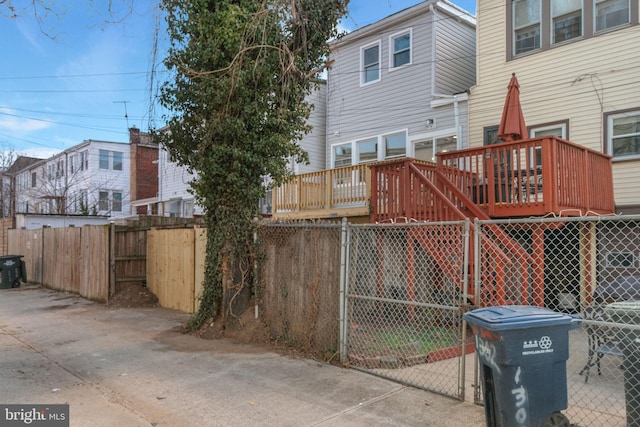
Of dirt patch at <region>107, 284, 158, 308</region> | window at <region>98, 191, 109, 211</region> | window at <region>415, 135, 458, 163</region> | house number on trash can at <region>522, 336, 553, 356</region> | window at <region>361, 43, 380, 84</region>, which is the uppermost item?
window at <region>361, 43, 380, 84</region>

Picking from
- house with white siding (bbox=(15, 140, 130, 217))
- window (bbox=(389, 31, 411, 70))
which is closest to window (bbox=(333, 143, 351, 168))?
window (bbox=(389, 31, 411, 70))

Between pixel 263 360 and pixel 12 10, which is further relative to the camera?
A: pixel 263 360

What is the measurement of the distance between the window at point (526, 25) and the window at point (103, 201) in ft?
89.9

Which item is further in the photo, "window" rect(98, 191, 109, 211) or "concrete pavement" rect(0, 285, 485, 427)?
"window" rect(98, 191, 109, 211)

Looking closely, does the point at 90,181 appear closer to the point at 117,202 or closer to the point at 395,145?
the point at 117,202

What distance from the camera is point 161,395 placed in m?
4.84

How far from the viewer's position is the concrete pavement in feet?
14.0

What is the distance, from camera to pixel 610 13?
384 inches

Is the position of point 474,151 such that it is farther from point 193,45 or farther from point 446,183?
point 193,45

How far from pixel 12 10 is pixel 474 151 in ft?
24.7

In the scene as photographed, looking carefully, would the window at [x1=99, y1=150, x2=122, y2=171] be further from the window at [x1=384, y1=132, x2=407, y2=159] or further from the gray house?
the window at [x1=384, y1=132, x2=407, y2=159]

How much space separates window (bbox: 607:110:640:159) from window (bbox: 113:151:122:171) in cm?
2968

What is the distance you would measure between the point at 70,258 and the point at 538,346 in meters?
13.2

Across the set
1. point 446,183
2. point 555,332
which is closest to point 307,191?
point 446,183
